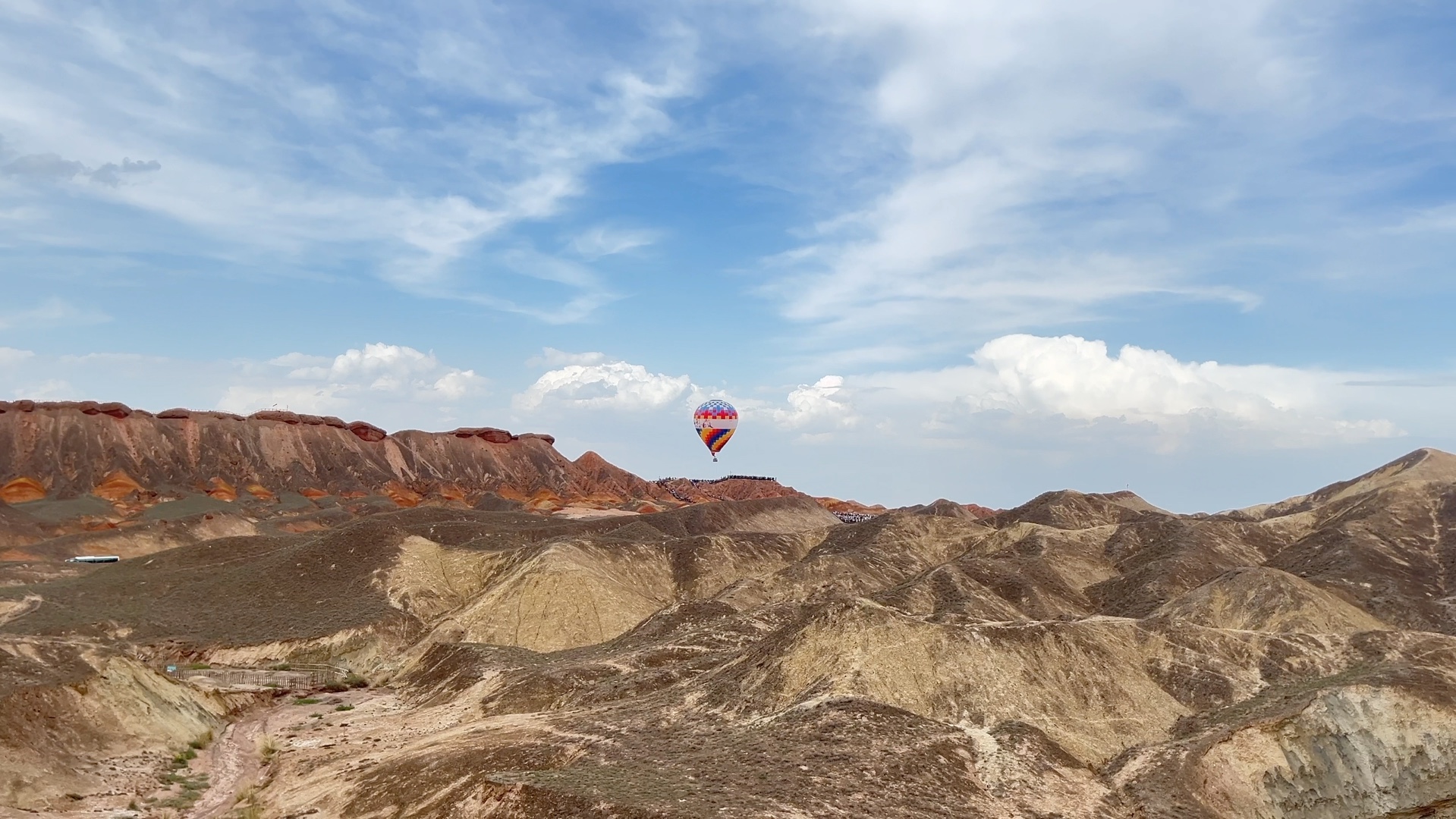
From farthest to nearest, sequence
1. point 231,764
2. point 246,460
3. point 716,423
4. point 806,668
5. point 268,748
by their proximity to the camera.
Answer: point 246,460
point 716,423
point 268,748
point 231,764
point 806,668

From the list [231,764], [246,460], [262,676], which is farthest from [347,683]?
[246,460]

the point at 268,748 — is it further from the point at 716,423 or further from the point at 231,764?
the point at 716,423

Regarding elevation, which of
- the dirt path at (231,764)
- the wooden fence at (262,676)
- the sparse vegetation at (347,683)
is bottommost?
the dirt path at (231,764)

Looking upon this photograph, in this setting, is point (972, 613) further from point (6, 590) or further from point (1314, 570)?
point (6, 590)

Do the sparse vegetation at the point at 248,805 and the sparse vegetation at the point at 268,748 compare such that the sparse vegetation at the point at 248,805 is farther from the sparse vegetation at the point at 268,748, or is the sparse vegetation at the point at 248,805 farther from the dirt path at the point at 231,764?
the sparse vegetation at the point at 268,748

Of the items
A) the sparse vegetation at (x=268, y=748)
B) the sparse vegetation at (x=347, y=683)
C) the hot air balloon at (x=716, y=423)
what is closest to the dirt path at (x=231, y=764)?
the sparse vegetation at (x=268, y=748)

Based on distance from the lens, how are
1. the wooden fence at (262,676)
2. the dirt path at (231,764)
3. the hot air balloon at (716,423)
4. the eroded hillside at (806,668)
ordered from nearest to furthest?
1. the eroded hillside at (806,668)
2. the dirt path at (231,764)
3. the wooden fence at (262,676)
4. the hot air balloon at (716,423)

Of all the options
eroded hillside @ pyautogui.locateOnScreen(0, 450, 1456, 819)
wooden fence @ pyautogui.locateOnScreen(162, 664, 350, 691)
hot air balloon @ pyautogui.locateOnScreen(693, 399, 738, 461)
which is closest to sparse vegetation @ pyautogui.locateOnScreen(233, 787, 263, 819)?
eroded hillside @ pyautogui.locateOnScreen(0, 450, 1456, 819)
